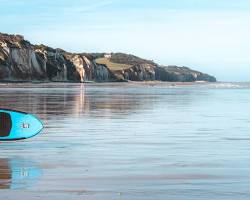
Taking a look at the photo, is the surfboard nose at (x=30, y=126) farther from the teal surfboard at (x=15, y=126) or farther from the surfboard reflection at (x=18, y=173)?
the surfboard reflection at (x=18, y=173)

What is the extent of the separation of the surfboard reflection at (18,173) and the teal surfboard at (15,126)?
1869mm

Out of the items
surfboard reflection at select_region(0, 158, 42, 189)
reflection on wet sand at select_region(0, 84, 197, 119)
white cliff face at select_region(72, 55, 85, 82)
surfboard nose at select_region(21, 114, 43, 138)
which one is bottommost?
reflection on wet sand at select_region(0, 84, 197, 119)

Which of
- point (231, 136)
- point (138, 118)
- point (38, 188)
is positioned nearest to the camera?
point (38, 188)

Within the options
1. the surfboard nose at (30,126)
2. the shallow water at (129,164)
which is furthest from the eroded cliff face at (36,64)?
the surfboard nose at (30,126)

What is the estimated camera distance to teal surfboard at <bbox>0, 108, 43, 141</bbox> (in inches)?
561

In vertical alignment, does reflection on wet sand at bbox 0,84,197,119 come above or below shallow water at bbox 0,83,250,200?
below

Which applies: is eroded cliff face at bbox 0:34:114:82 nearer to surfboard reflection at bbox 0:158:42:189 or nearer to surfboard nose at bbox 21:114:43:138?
surfboard nose at bbox 21:114:43:138

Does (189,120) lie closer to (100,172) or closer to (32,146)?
(32,146)

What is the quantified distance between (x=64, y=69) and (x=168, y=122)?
145458 millimetres

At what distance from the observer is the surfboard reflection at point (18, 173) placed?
9.65 meters

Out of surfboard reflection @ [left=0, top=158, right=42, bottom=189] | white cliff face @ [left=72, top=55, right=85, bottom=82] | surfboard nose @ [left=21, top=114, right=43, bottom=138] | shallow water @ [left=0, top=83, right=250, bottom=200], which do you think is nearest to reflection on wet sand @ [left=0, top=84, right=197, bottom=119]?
shallow water @ [left=0, top=83, right=250, bottom=200]

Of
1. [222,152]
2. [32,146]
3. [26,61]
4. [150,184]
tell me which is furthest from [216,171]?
[26,61]

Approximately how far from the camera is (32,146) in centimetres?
1480

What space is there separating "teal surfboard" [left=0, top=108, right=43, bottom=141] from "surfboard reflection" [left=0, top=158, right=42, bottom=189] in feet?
6.13
